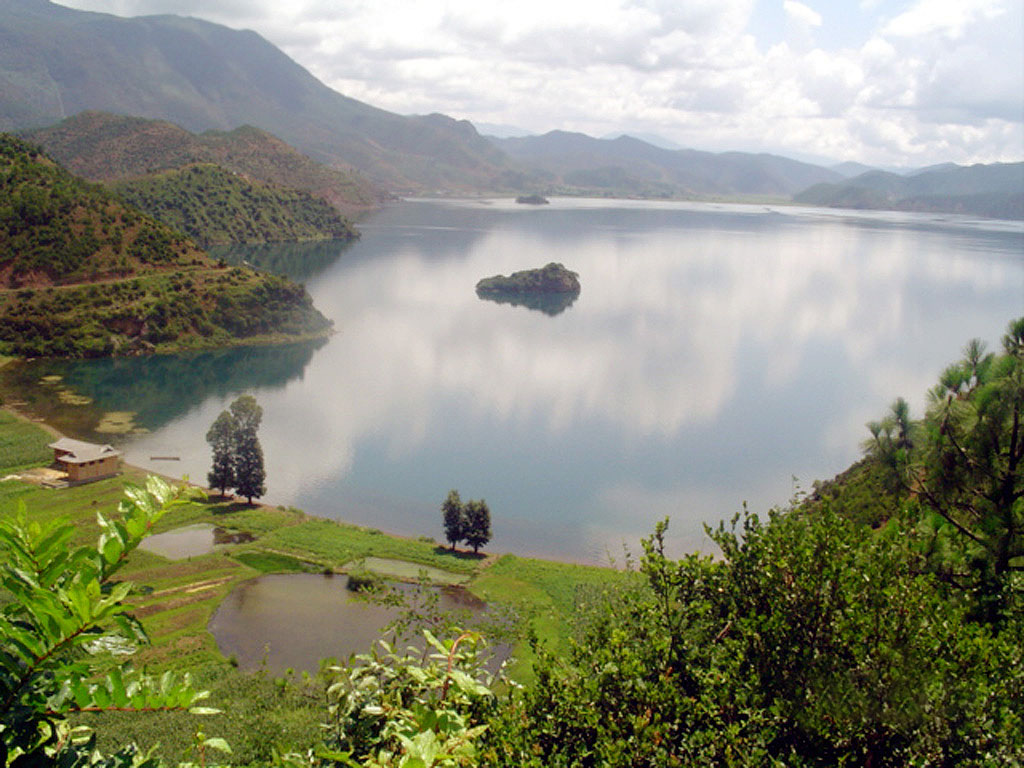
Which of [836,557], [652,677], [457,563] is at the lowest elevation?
[457,563]

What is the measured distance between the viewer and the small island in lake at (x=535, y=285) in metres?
72.8

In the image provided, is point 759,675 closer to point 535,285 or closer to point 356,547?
point 356,547

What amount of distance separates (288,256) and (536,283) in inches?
1204

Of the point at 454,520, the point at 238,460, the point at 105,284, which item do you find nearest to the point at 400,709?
the point at 454,520

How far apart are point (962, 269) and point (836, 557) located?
105m

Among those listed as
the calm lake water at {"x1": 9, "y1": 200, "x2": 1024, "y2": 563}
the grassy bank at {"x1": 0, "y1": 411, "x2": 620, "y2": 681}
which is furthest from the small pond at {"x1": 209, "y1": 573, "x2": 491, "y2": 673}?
the calm lake water at {"x1": 9, "y1": 200, "x2": 1024, "y2": 563}

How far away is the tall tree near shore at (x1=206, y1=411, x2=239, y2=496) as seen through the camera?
92.8 feet

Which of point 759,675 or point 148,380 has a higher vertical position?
point 759,675

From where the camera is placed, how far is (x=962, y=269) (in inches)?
3745

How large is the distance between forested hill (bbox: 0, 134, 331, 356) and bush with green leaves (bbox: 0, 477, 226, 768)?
49.2 metres

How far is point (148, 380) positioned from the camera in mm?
43094

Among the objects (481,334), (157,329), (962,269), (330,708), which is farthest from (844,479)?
(962,269)

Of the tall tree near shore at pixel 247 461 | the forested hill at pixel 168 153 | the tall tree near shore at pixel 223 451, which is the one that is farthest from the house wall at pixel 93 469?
the forested hill at pixel 168 153

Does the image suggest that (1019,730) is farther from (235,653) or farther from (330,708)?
(235,653)
